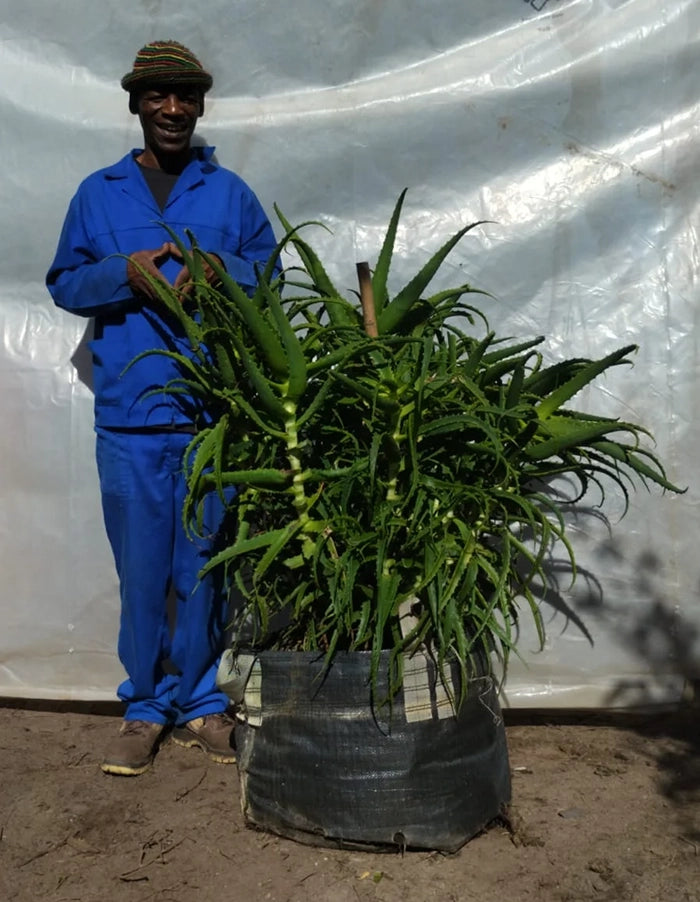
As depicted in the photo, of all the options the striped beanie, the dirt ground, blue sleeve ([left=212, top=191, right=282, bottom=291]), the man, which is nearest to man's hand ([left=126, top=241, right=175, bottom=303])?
the man

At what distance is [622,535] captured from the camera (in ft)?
10.6

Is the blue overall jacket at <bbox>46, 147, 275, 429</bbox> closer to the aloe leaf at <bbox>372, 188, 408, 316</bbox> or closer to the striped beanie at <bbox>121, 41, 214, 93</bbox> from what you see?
the striped beanie at <bbox>121, 41, 214, 93</bbox>

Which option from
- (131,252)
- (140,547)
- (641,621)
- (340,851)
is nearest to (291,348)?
(131,252)

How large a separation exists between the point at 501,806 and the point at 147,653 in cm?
100

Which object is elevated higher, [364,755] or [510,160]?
[510,160]

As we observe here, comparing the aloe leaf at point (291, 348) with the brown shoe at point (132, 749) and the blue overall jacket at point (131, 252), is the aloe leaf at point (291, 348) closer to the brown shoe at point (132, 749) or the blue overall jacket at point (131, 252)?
the blue overall jacket at point (131, 252)

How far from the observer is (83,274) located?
2.90m

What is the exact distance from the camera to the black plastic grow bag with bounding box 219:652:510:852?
2479 millimetres

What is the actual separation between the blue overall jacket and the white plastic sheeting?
326 mm

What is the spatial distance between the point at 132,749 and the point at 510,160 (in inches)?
74.0

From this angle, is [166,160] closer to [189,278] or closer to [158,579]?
[189,278]

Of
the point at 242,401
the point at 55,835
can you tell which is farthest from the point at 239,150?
the point at 55,835

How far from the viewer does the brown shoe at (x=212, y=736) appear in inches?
121

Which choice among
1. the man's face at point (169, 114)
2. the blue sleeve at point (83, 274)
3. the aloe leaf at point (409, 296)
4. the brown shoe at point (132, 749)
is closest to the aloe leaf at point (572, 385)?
the aloe leaf at point (409, 296)
